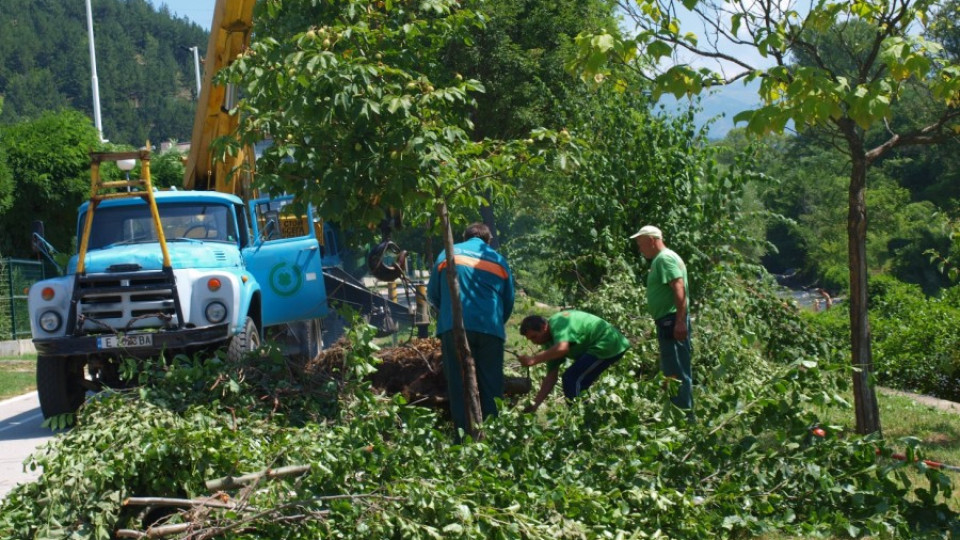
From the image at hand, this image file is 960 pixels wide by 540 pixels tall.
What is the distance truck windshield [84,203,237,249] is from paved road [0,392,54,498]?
1.98 m

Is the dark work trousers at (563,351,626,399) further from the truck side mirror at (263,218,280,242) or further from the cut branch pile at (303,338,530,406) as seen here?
the truck side mirror at (263,218,280,242)

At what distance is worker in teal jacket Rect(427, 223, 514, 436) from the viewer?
7832 millimetres

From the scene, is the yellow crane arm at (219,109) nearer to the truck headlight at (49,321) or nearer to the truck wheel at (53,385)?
the truck headlight at (49,321)

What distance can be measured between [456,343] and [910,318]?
31.8 feet

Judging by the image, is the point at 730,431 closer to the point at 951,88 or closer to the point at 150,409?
the point at 951,88

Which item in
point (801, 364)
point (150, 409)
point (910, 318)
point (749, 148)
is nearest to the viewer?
point (801, 364)

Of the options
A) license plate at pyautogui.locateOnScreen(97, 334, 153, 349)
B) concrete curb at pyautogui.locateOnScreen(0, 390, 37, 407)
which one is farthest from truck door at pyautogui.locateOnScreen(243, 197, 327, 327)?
concrete curb at pyautogui.locateOnScreen(0, 390, 37, 407)

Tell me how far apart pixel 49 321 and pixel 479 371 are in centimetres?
464

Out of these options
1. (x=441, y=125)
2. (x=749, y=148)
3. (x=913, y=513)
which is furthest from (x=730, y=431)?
(x=749, y=148)

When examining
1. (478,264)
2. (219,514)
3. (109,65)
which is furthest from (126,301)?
(109,65)

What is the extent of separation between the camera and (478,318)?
7844mm

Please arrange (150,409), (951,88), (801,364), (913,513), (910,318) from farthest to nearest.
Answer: (910,318)
(150,409)
(951,88)
(801,364)
(913,513)

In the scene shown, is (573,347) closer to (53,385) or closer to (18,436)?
(53,385)

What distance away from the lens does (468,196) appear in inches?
331
